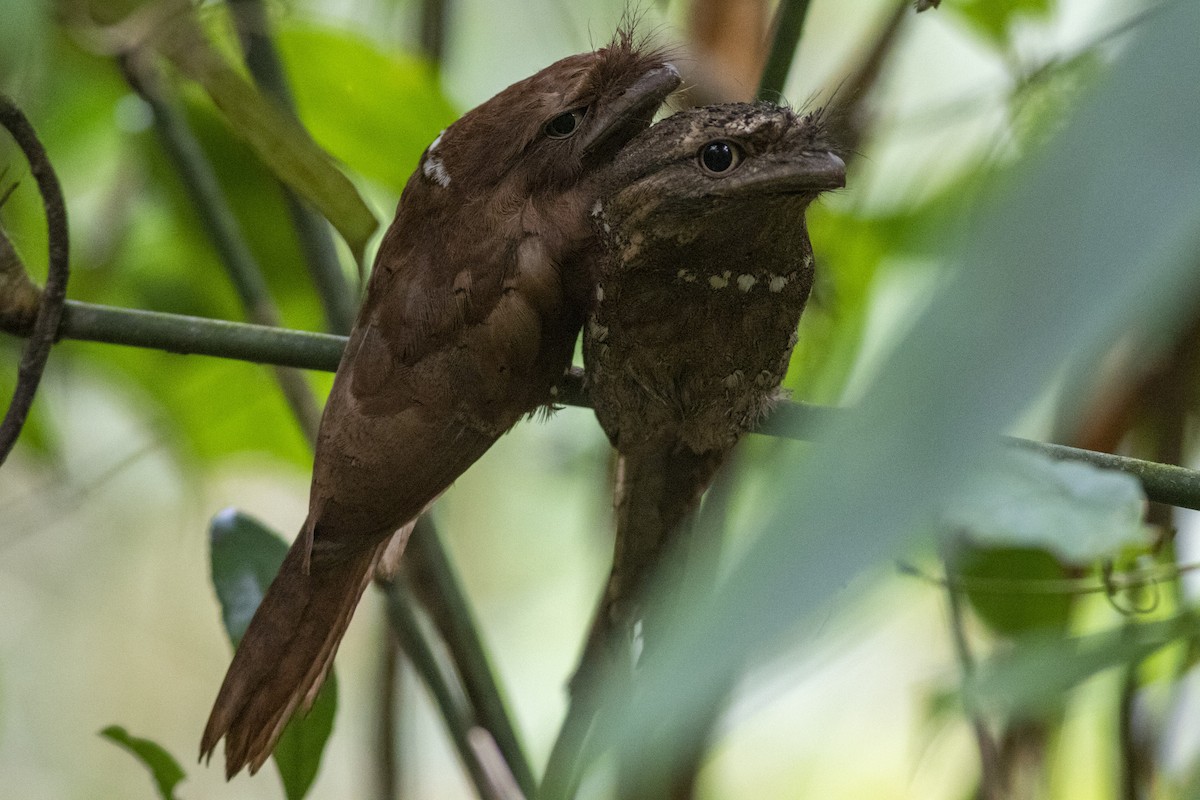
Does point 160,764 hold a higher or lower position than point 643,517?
lower

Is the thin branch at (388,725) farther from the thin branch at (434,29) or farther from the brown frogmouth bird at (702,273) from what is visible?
the thin branch at (434,29)

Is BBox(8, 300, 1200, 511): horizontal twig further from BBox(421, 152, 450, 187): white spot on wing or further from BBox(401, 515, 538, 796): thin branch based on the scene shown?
BBox(401, 515, 538, 796): thin branch

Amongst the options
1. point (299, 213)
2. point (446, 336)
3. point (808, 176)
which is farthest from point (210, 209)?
point (808, 176)

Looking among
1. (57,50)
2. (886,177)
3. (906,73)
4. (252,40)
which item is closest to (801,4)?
(252,40)

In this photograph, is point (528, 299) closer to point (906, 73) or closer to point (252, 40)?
point (252, 40)

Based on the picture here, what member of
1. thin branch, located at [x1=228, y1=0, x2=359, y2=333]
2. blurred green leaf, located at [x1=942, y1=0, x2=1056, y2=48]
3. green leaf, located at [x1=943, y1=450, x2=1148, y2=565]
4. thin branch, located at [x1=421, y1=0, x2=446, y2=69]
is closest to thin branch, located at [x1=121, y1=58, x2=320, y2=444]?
thin branch, located at [x1=228, y1=0, x2=359, y2=333]

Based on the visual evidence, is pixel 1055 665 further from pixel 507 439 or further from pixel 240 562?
pixel 507 439
